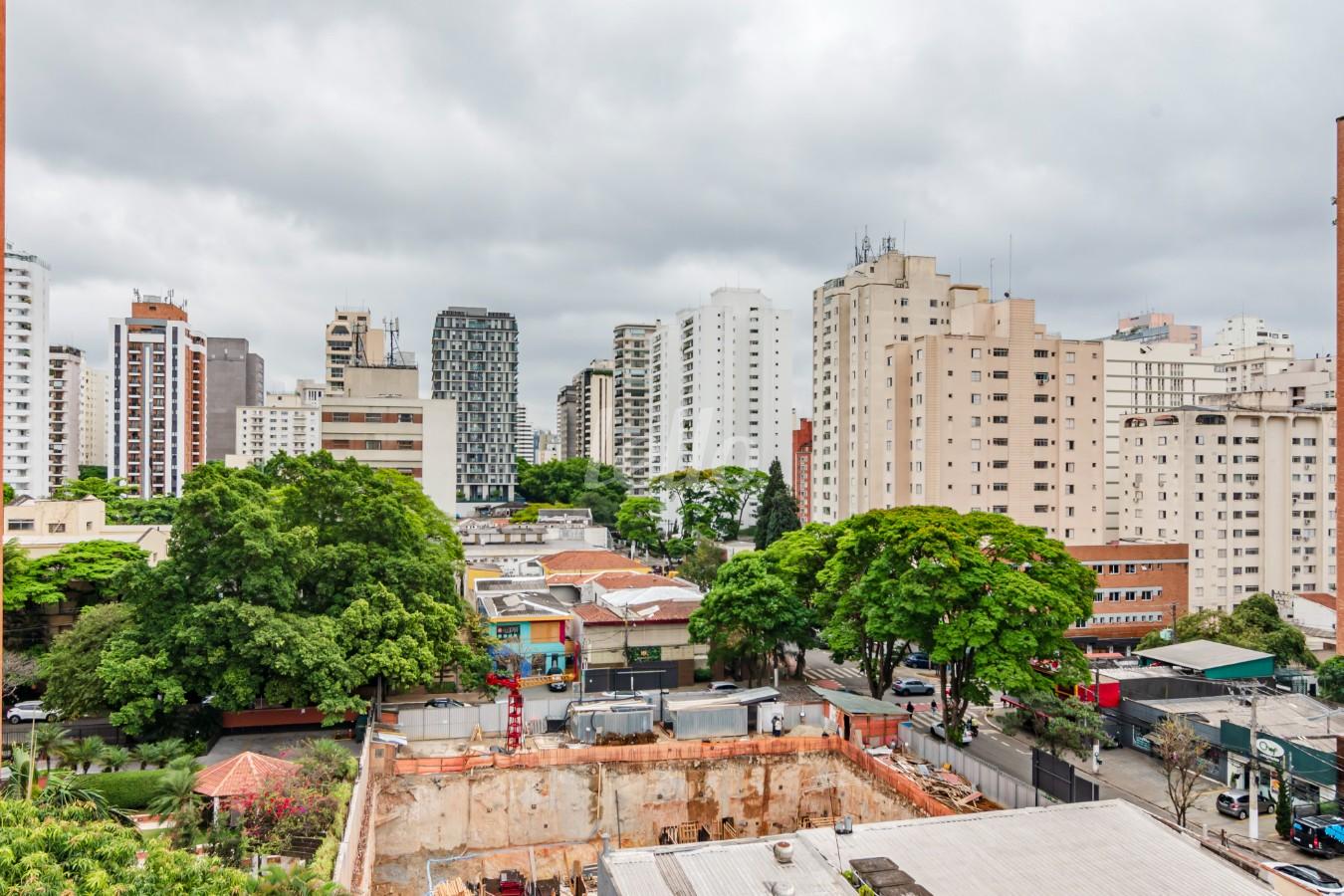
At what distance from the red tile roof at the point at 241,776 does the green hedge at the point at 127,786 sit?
1557 millimetres

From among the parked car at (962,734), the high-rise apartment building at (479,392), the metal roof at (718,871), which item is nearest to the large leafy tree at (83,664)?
the metal roof at (718,871)

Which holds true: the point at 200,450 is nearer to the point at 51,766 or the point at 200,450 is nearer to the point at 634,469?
the point at 634,469

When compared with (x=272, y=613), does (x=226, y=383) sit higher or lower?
higher

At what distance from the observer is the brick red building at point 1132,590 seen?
46.2m

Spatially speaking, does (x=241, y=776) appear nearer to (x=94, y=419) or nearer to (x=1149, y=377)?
(x=1149, y=377)

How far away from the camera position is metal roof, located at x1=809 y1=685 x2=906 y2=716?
86.0 feet

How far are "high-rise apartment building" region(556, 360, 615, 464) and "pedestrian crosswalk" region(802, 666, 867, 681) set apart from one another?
265 ft

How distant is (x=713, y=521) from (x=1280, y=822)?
48.5m

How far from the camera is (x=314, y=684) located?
22.8 m

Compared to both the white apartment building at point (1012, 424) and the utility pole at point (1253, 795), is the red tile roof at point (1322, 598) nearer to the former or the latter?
the white apartment building at point (1012, 424)

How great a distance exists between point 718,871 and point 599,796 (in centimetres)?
1105

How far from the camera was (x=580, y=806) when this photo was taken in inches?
942

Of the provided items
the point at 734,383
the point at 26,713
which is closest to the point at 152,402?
the point at 734,383

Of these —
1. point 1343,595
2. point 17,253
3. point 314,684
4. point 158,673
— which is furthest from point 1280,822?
point 17,253
